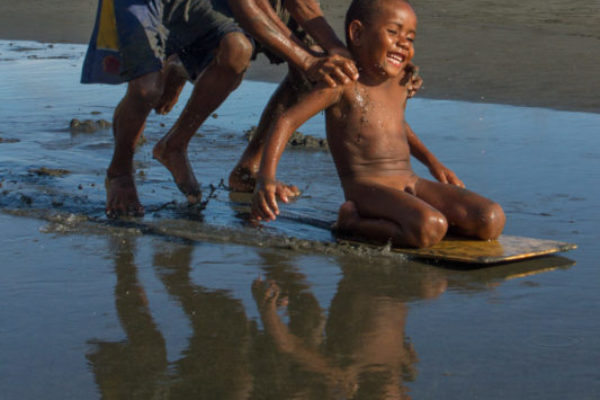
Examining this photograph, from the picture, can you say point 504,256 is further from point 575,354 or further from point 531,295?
point 575,354

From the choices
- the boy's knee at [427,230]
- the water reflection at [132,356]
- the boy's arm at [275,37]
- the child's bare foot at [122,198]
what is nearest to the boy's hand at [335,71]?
the boy's arm at [275,37]

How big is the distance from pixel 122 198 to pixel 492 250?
1648 mm

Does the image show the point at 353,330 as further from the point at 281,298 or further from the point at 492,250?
the point at 492,250

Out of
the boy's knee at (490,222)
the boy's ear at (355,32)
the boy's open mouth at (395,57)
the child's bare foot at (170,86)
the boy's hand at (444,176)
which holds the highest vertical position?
the boy's ear at (355,32)

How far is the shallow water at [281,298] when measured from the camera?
7.80 ft

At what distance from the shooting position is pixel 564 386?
231 centimetres

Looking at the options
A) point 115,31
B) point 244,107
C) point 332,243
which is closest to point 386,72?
point 332,243

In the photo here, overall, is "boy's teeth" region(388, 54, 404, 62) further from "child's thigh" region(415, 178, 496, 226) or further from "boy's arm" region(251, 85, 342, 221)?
"child's thigh" region(415, 178, 496, 226)

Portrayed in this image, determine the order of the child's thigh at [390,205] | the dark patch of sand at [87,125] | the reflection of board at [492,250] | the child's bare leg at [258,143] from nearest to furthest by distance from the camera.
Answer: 1. the reflection of board at [492,250]
2. the child's thigh at [390,205]
3. the child's bare leg at [258,143]
4. the dark patch of sand at [87,125]

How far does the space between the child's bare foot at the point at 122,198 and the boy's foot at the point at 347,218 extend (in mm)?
886

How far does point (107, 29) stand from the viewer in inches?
171

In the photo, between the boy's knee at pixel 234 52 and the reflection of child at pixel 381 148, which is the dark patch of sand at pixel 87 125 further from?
the reflection of child at pixel 381 148

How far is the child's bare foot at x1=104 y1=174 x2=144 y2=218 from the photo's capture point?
13.7 ft

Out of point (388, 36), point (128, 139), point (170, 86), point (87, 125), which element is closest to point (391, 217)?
point (388, 36)
